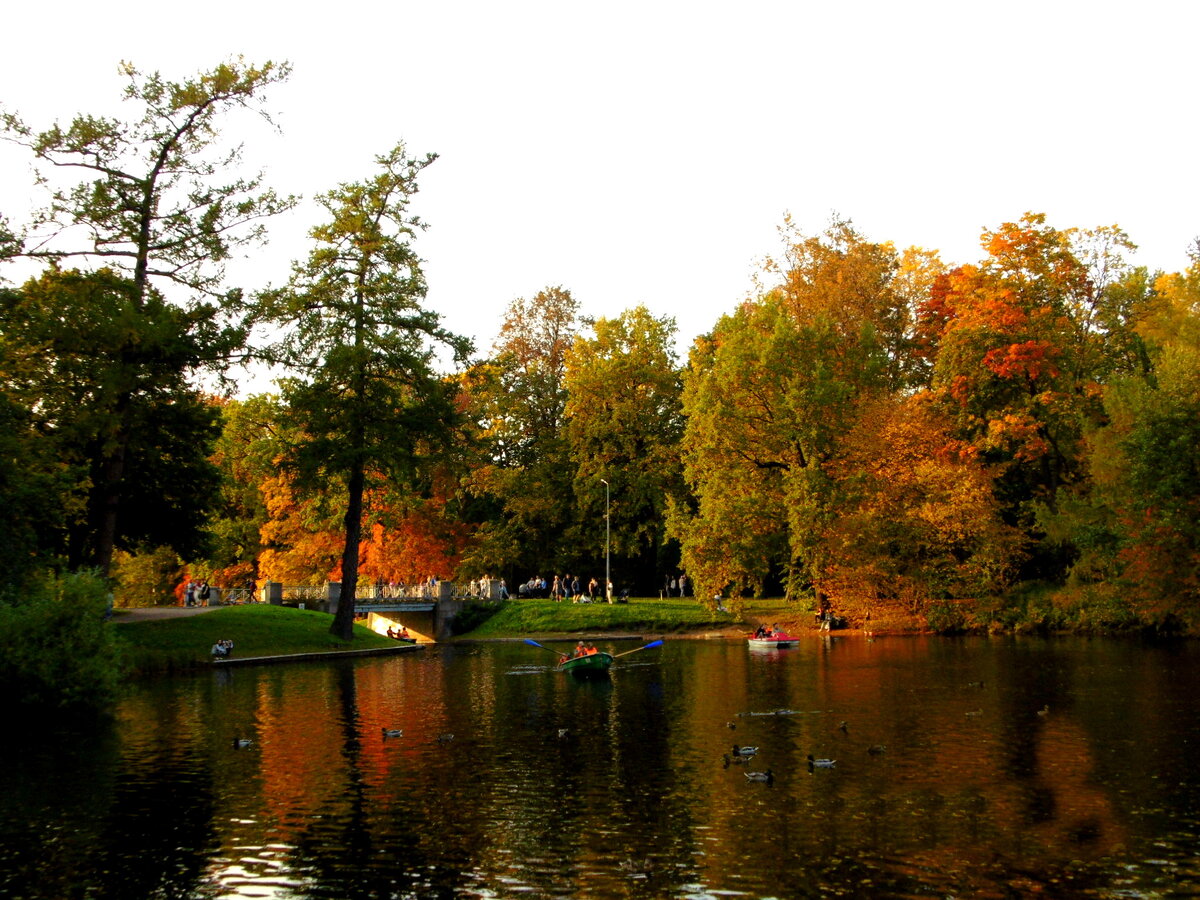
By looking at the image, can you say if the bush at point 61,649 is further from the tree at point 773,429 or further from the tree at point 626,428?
the tree at point 626,428

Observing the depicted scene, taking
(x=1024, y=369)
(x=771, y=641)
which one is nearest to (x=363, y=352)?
(x=771, y=641)

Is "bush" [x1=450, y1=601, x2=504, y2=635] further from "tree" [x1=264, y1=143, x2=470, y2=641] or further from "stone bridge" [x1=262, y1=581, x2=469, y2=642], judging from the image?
"tree" [x1=264, y1=143, x2=470, y2=641]

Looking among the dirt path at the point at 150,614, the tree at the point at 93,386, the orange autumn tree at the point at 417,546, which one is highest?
the tree at the point at 93,386

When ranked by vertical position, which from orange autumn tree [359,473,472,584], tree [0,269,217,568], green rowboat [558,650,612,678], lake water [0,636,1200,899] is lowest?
lake water [0,636,1200,899]

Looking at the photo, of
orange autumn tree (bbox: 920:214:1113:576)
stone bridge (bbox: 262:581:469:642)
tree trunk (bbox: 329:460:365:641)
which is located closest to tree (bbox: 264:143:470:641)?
tree trunk (bbox: 329:460:365:641)

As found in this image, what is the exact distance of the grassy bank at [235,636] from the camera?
47531 mm

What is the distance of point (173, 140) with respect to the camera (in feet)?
155

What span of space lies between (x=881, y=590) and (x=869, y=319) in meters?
Answer: 18.5

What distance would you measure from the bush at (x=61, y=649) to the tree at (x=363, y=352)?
2193cm

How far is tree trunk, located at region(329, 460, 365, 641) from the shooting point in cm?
5653

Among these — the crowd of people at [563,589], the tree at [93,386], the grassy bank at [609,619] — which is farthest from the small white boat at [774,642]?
the tree at [93,386]

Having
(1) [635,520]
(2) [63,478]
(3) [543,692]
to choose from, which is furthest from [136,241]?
(1) [635,520]

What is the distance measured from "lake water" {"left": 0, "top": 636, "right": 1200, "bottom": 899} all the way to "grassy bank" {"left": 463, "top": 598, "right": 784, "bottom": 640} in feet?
101

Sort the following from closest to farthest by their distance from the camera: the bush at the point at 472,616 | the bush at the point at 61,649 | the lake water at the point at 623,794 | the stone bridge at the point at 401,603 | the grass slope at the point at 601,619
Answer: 1. the lake water at the point at 623,794
2. the bush at the point at 61,649
3. the grass slope at the point at 601,619
4. the stone bridge at the point at 401,603
5. the bush at the point at 472,616
